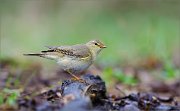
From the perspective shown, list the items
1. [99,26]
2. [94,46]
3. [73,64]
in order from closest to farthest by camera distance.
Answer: [73,64]
[94,46]
[99,26]

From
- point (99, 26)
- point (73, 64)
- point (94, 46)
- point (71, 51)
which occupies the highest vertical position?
point (99, 26)

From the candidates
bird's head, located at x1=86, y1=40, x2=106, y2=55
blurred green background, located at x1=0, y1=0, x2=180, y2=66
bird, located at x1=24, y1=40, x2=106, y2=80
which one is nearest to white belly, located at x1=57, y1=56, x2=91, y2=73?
bird, located at x1=24, y1=40, x2=106, y2=80

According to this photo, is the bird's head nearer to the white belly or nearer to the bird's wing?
the bird's wing

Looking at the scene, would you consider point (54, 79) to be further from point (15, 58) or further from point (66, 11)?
point (66, 11)

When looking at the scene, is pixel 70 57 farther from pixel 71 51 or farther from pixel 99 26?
pixel 99 26

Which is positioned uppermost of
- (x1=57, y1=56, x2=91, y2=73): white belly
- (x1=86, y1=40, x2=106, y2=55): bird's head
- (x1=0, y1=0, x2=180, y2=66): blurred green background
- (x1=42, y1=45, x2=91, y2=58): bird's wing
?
(x1=0, y1=0, x2=180, y2=66): blurred green background

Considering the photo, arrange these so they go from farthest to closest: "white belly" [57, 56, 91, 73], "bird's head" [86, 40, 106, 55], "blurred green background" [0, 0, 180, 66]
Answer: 1. "blurred green background" [0, 0, 180, 66]
2. "bird's head" [86, 40, 106, 55]
3. "white belly" [57, 56, 91, 73]

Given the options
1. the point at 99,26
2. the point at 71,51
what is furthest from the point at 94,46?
the point at 99,26

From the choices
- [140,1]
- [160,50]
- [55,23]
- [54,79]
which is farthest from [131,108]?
[140,1]

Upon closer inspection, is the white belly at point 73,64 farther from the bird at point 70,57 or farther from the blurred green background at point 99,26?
the blurred green background at point 99,26
